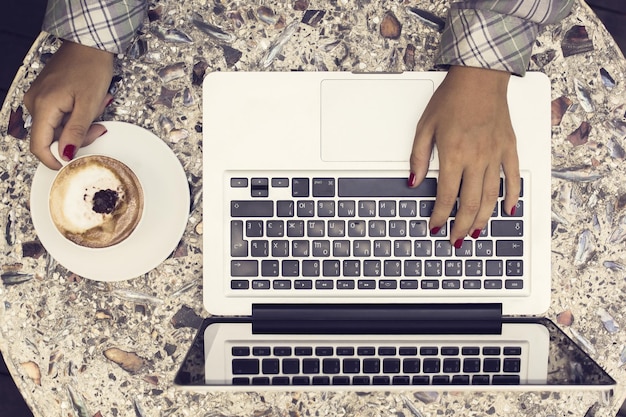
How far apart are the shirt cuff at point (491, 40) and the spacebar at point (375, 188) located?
0.60 feet

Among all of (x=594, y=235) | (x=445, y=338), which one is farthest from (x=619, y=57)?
(x=445, y=338)

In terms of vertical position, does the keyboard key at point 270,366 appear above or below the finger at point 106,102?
below

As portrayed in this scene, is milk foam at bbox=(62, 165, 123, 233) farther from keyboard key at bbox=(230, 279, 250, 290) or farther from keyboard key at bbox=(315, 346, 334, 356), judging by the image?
keyboard key at bbox=(315, 346, 334, 356)

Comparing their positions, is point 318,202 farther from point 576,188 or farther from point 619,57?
point 619,57

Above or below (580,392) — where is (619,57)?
above

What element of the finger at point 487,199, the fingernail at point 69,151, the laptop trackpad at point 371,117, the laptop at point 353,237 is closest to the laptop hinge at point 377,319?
the laptop at point 353,237

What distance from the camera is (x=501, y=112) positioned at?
0.77 metres

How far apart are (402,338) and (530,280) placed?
196 millimetres

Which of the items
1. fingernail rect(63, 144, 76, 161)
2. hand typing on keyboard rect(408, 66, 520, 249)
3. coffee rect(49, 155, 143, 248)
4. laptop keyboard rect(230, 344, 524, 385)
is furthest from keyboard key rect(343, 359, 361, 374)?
fingernail rect(63, 144, 76, 161)

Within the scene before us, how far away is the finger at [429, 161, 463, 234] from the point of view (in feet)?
2.47

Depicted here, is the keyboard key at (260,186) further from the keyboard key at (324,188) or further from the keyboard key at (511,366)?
the keyboard key at (511,366)

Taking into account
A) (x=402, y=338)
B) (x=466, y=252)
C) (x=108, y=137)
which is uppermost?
(x=108, y=137)

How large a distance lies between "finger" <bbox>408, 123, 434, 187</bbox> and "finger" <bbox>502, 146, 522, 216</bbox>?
0.10 meters

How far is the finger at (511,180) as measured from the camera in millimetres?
761
